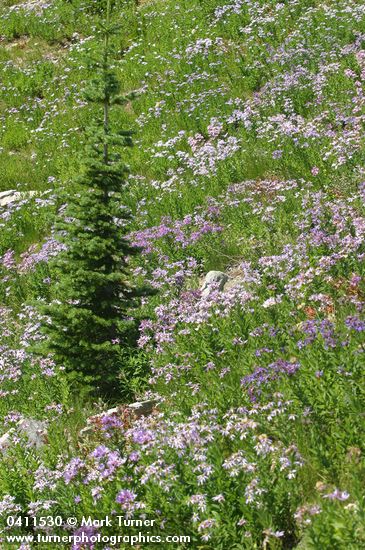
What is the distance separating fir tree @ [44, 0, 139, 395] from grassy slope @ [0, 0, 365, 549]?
390mm

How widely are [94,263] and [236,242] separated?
8.97 feet

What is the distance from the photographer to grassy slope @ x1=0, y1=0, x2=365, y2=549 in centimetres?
436

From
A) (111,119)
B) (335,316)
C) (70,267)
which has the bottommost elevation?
(335,316)

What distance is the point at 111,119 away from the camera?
15.2 m

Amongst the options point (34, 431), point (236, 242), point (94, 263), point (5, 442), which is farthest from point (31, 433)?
point (236, 242)

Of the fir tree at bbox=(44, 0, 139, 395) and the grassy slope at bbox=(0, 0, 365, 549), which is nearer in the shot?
the grassy slope at bbox=(0, 0, 365, 549)

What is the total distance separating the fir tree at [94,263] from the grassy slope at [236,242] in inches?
15.3

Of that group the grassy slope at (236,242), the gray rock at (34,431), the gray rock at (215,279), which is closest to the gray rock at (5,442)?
the gray rock at (34,431)

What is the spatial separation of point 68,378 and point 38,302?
90cm

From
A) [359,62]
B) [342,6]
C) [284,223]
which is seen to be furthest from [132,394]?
[342,6]

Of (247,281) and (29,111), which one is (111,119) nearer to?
(29,111)

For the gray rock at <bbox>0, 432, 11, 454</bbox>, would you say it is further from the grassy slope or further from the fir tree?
the fir tree

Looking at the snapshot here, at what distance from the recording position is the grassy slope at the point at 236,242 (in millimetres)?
4355

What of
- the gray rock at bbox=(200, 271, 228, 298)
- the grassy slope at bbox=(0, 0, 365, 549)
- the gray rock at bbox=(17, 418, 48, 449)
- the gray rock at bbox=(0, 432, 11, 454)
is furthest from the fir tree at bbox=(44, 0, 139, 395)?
the gray rock at bbox=(200, 271, 228, 298)
